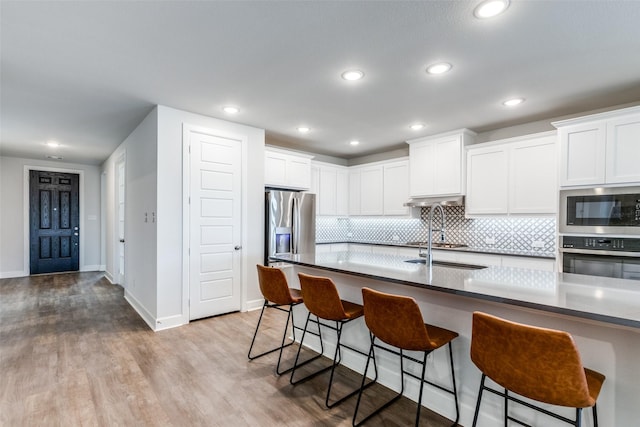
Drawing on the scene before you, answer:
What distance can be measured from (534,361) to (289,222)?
3735 millimetres

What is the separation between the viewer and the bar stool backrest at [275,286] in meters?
2.59

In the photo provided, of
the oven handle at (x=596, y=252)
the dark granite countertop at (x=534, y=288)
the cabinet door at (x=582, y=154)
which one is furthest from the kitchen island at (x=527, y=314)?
the cabinet door at (x=582, y=154)

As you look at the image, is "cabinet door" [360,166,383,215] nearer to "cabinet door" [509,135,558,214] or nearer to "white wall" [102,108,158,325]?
"cabinet door" [509,135,558,214]

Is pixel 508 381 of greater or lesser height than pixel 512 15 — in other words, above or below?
below

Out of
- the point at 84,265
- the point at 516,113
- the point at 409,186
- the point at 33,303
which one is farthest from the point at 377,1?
the point at 84,265

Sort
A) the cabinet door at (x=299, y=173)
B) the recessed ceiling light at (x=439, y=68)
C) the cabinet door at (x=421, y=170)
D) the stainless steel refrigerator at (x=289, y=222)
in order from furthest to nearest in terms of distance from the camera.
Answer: the cabinet door at (x=299, y=173), the cabinet door at (x=421, y=170), the stainless steel refrigerator at (x=289, y=222), the recessed ceiling light at (x=439, y=68)

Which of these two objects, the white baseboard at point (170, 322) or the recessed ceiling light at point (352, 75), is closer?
the recessed ceiling light at point (352, 75)

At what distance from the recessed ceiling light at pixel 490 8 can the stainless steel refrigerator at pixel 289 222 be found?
323 centimetres

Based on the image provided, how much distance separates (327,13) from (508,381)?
2162 millimetres

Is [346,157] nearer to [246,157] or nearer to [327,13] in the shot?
[246,157]

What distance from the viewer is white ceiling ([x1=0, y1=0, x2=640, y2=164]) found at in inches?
76.4

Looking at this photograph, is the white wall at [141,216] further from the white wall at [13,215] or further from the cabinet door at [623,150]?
the cabinet door at [623,150]

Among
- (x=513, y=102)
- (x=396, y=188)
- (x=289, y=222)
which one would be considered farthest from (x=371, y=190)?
(x=513, y=102)

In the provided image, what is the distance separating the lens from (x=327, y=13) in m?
1.94
